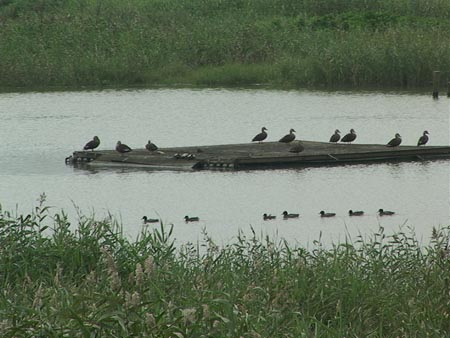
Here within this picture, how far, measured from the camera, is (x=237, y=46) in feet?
127

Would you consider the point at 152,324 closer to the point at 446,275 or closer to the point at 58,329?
the point at 58,329

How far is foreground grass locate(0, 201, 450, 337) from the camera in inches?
249

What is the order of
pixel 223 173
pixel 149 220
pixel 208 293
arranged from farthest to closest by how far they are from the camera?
pixel 223 173 → pixel 149 220 → pixel 208 293

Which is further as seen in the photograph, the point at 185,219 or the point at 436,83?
the point at 436,83

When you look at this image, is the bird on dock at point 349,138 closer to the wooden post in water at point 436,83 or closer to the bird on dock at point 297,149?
the bird on dock at point 297,149

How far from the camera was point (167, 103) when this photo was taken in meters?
33.4

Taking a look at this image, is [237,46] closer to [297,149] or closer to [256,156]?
[297,149]

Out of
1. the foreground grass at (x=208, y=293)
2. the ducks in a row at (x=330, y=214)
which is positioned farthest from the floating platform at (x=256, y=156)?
the foreground grass at (x=208, y=293)

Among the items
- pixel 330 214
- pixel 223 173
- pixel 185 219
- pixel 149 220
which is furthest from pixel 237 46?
pixel 149 220

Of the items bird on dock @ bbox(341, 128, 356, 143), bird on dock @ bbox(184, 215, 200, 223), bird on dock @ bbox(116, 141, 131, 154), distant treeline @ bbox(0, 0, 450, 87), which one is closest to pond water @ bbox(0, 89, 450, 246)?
bird on dock @ bbox(184, 215, 200, 223)

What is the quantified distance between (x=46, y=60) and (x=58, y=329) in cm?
3254

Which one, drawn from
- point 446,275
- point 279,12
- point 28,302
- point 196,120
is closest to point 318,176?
point 196,120

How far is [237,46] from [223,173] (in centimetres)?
1833

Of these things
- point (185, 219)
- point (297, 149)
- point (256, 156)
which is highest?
point (297, 149)
